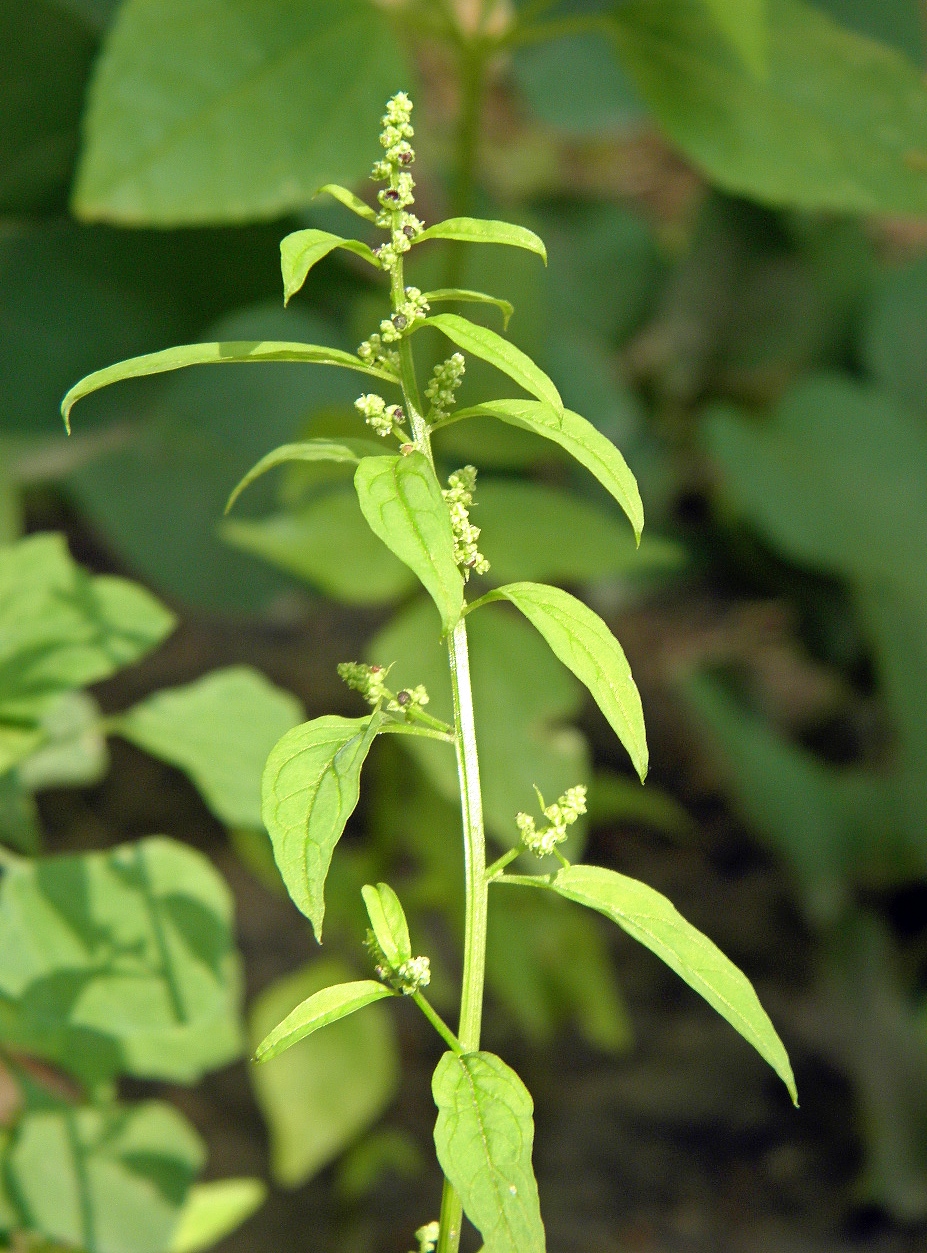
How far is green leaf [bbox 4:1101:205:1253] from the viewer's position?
49 cm

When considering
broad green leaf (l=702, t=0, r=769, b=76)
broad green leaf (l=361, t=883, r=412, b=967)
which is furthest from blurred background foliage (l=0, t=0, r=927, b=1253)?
broad green leaf (l=361, t=883, r=412, b=967)

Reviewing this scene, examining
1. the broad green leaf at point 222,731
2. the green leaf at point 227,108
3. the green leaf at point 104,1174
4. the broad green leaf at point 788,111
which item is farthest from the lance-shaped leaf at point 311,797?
the broad green leaf at point 788,111

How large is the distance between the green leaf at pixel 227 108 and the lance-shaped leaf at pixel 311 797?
1.44 feet

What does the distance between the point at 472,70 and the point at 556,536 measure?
0.28 m

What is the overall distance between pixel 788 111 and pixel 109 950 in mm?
589

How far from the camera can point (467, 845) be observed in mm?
273

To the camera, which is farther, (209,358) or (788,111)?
(788,111)

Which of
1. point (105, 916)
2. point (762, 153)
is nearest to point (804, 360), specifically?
point (762, 153)

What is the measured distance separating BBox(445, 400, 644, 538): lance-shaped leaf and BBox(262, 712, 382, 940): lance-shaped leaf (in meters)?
0.07

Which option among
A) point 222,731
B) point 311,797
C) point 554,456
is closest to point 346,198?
point 311,797

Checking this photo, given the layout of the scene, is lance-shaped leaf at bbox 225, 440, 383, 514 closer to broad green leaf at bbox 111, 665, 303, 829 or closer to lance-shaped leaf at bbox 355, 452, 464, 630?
lance-shaped leaf at bbox 355, 452, 464, 630

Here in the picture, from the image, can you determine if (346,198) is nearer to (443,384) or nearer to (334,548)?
(443,384)

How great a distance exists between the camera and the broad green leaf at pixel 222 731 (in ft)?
1.58

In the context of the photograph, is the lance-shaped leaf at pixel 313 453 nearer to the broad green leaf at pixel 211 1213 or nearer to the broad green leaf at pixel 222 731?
the broad green leaf at pixel 222 731
